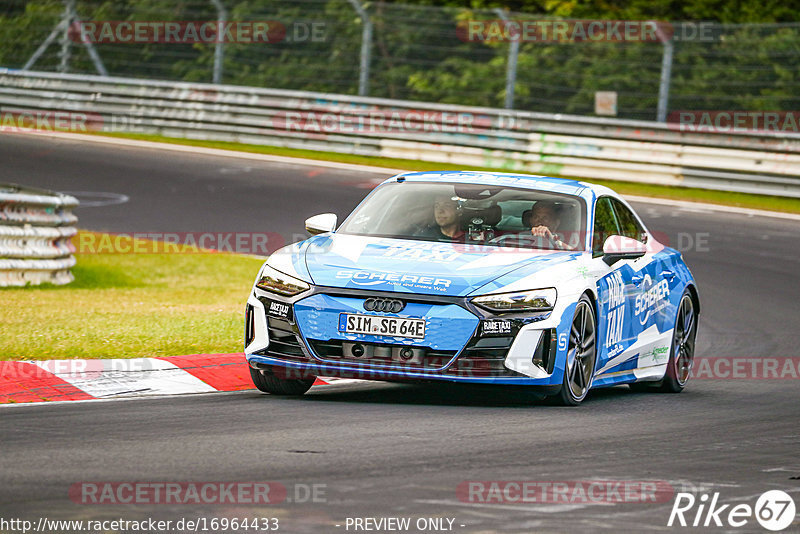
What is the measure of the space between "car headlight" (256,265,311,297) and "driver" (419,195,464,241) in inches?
45.7

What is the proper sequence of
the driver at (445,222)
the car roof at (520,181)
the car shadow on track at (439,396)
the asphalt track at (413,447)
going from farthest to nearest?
the car roof at (520,181)
the driver at (445,222)
the car shadow on track at (439,396)
the asphalt track at (413,447)

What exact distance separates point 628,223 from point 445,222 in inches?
68.3

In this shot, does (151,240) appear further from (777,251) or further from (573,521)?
(573,521)

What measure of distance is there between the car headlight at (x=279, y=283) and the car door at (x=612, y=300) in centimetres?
186

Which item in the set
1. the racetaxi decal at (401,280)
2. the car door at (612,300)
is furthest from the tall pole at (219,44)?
the racetaxi decal at (401,280)

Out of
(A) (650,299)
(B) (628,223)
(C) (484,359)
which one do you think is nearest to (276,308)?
(C) (484,359)

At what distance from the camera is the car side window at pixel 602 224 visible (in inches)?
370

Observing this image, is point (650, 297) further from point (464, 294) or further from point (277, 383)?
point (277, 383)

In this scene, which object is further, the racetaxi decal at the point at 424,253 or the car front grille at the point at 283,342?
the racetaxi decal at the point at 424,253

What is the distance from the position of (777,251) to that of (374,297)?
1118cm

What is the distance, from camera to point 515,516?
212 inches

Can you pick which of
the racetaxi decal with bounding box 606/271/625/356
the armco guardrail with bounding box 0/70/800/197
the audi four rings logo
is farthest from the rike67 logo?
the armco guardrail with bounding box 0/70/800/197

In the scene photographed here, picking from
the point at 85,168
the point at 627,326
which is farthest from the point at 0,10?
the point at 627,326

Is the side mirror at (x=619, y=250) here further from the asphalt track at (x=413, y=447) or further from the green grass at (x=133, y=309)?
the green grass at (x=133, y=309)
